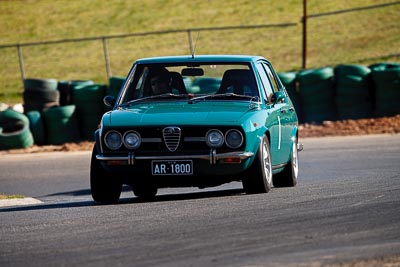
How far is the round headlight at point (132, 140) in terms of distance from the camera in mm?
11258

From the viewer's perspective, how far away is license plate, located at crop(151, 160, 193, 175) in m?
11.1

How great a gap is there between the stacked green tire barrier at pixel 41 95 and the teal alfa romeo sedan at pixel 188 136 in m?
11.8

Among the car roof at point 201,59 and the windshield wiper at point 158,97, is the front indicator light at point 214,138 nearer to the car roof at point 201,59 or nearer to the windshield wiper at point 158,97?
the windshield wiper at point 158,97

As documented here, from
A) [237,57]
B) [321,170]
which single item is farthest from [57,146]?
[237,57]

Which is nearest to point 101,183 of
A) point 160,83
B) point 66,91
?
point 160,83

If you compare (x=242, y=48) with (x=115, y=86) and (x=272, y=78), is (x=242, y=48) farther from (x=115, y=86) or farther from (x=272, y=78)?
(x=272, y=78)

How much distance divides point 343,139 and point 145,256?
14.5m

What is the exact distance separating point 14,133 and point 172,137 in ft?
41.7

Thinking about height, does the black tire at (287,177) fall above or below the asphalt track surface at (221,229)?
below

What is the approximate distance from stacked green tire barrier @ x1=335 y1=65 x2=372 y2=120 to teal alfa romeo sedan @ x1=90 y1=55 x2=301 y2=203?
10767 mm

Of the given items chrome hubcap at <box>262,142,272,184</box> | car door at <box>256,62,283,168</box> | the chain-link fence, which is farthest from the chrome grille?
the chain-link fence

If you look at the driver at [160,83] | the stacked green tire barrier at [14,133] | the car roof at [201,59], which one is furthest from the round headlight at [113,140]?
the stacked green tire barrier at [14,133]

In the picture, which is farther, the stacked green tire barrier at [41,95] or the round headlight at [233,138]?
the stacked green tire barrier at [41,95]

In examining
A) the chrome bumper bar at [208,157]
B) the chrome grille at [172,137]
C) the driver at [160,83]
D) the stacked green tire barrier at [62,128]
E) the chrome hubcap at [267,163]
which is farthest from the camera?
the stacked green tire barrier at [62,128]
